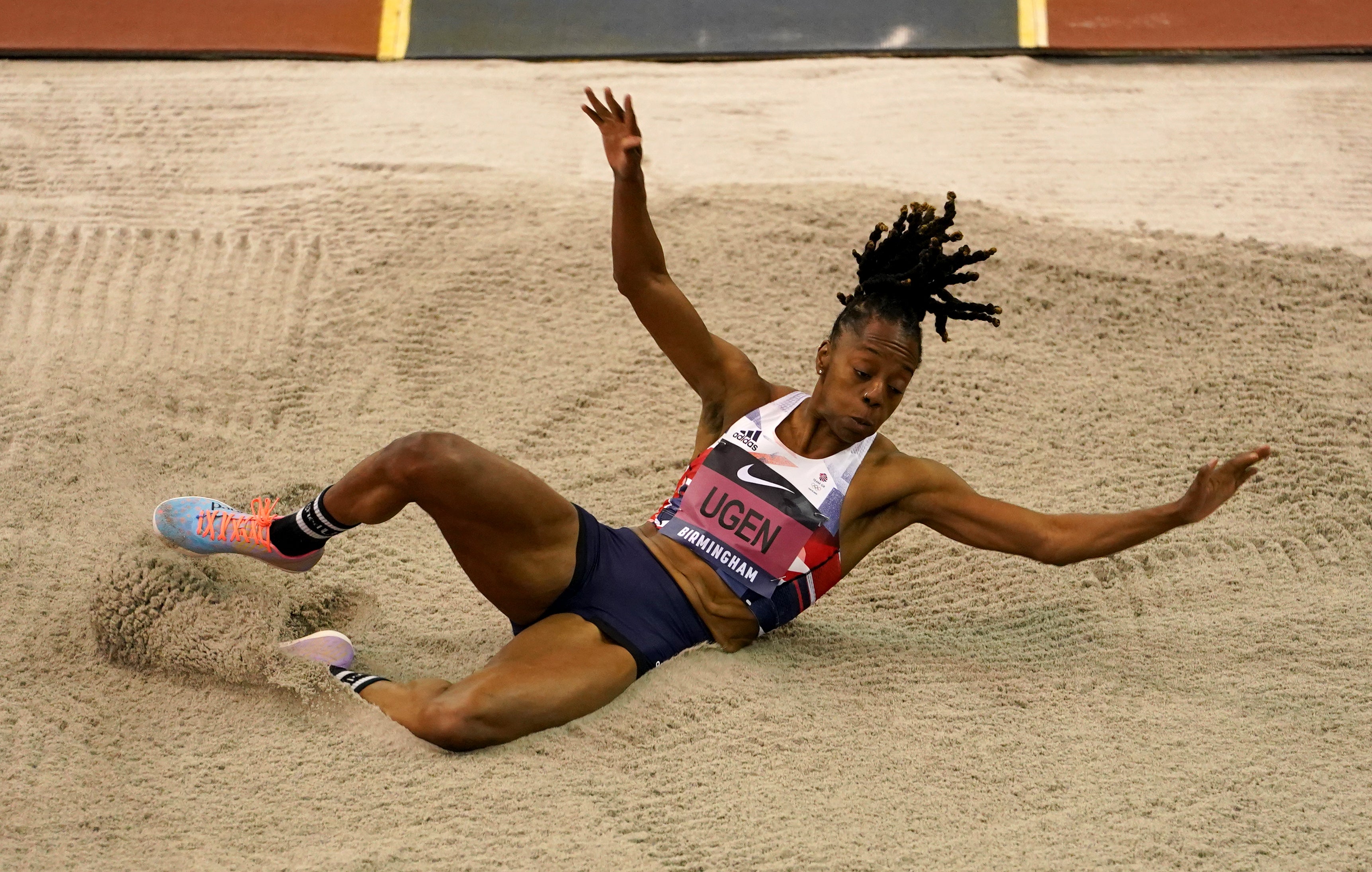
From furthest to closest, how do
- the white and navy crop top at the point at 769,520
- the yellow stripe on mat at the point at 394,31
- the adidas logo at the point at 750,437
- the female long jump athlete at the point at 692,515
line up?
1. the yellow stripe on mat at the point at 394,31
2. the adidas logo at the point at 750,437
3. the white and navy crop top at the point at 769,520
4. the female long jump athlete at the point at 692,515

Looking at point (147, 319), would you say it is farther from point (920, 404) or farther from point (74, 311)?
point (920, 404)

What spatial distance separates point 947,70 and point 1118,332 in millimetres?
1937

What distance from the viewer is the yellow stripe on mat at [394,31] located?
6219mm

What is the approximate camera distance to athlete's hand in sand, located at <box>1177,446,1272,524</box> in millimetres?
3051

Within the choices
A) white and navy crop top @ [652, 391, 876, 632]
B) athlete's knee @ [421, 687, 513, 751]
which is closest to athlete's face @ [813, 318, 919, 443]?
white and navy crop top @ [652, 391, 876, 632]

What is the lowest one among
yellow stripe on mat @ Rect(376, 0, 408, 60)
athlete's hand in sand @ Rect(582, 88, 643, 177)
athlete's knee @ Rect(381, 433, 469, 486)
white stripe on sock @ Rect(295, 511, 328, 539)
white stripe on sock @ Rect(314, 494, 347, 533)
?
white stripe on sock @ Rect(295, 511, 328, 539)

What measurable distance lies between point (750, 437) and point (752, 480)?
0.46 feet

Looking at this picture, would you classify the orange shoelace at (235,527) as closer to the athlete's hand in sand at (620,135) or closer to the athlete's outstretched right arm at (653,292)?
the athlete's outstretched right arm at (653,292)

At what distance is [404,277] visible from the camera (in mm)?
4945

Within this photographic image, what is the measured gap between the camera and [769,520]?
3332 mm

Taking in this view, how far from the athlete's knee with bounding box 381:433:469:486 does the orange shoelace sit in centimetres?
52

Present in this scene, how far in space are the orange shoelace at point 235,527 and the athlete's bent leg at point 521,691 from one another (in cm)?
55

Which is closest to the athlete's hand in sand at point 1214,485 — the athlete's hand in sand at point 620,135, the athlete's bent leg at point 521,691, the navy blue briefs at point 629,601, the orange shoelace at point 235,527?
the navy blue briefs at point 629,601

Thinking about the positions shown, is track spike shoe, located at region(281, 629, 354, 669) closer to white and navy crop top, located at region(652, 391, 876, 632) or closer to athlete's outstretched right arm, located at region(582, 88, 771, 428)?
white and navy crop top, located at region(652, 391, 876, 632)
